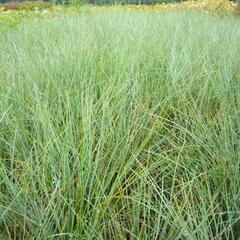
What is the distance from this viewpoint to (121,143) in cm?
96

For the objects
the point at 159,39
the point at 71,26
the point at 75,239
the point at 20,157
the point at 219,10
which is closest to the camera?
the point at 75,239

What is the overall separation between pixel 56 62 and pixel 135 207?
97cm

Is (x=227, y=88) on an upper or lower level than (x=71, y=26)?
lower

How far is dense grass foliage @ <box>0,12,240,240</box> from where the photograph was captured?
2.19 feet

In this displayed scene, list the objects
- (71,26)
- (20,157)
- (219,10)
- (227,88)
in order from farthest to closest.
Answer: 1. (219,10)
2. (71,26)
3. (227,88)
4. (20,157)

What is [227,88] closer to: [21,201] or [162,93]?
[162,93]

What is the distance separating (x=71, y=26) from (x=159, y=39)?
89cm

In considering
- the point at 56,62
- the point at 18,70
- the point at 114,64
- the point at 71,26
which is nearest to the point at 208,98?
the point at 114,64

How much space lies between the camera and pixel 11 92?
1.17 metres

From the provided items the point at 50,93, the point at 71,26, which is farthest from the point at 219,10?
the point at 50,93

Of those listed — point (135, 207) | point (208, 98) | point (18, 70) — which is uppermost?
point (18, 70)

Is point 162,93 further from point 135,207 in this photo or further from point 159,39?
point 159,39

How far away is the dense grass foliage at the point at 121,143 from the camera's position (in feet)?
2.19

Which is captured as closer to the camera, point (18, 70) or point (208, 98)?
point (208, 98)
